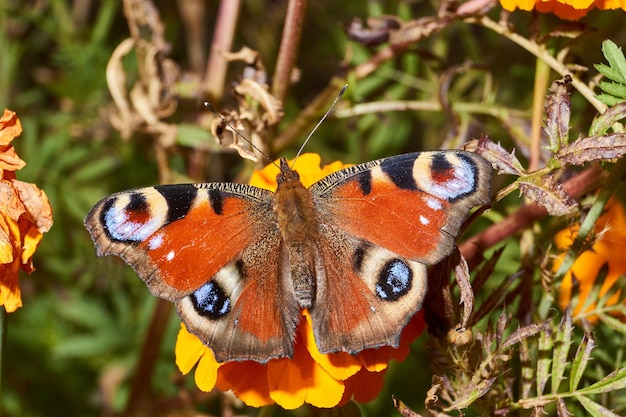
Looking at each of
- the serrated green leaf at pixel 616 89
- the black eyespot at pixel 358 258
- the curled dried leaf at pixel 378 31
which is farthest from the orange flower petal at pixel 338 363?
the curled dried leaf at pixel 378 31

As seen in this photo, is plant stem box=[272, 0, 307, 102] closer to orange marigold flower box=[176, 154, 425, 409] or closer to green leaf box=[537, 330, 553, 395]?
orange marigold flower box=[176, 154, 425, 409]

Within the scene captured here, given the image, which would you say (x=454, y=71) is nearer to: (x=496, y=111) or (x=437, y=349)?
(x=496, y=111)

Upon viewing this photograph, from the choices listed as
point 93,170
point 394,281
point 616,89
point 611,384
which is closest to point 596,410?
point 611,384

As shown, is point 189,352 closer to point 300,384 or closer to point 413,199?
point 300,384

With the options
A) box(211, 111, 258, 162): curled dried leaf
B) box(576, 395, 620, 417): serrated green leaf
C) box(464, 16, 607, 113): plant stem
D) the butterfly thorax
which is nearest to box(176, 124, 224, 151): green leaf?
box(211, 111, 258, 162): curled dried leaf

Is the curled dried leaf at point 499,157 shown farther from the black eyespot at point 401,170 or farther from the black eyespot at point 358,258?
the black eyespot at point 358,258

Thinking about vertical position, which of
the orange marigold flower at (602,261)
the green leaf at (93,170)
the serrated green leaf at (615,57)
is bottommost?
the green leaf at (93,170)
